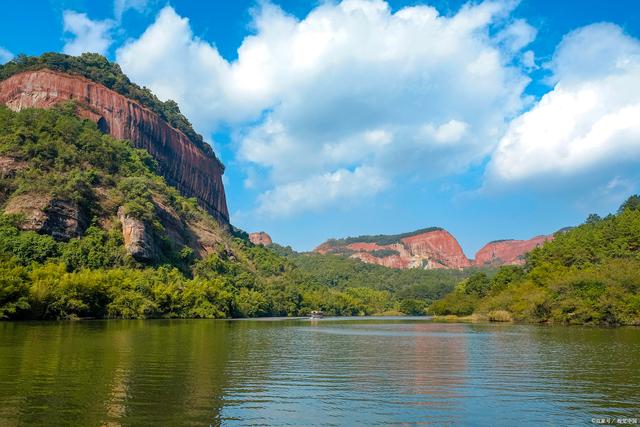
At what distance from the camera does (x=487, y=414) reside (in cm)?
1600

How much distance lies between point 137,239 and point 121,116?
68653 millimetres

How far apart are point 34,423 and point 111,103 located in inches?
6006

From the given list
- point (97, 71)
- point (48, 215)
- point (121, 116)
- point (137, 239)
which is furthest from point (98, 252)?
point (97, 71)

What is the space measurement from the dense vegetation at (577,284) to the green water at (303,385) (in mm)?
40209

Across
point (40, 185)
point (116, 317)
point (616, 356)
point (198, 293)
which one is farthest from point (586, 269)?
point (40, 185)

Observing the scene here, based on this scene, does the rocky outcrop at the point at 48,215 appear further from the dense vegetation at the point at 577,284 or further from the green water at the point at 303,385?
the dense vegetation at the point at 577,284

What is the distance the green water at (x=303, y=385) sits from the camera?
50.3 feet

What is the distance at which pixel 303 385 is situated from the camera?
20922 millimetres

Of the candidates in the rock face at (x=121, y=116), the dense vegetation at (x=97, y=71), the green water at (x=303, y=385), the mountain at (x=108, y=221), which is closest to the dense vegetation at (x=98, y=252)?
the mountain at (x=108, y=221)

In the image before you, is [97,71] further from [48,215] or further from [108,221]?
[48,215]

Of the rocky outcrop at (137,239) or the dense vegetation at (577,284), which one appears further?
the rocky outcrop at (137,239)

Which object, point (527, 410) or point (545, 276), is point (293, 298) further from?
point (527, 410)

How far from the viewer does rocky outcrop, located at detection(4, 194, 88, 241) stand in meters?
84.9

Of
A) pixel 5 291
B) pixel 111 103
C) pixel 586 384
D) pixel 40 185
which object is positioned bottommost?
pixel 586 384
